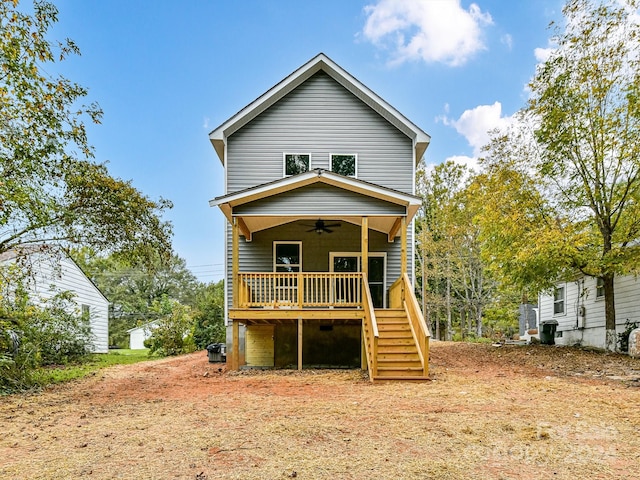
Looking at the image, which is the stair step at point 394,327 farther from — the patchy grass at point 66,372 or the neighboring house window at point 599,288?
the neighboring house window at point 599,288

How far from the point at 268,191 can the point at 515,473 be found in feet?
27.3

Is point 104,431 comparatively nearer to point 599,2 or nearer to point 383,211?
point 383,211

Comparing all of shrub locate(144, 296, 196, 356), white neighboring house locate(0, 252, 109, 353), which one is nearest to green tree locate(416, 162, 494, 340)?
shrub locate(144, 296, 196, 356)

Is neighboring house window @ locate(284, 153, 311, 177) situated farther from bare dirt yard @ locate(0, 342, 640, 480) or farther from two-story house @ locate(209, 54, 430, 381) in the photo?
bare dirt yard @ locate(0, 342, 640, 480)

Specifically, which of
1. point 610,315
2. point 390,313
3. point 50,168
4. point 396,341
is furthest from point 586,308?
point 50,168

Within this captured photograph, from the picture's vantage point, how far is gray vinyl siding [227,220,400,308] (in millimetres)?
13883

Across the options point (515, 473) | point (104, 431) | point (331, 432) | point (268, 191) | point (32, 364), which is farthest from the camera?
point (268, 191)

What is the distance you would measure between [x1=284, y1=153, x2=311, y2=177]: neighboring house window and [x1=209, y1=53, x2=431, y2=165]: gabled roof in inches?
65.3

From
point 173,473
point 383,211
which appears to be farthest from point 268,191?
point 173,473

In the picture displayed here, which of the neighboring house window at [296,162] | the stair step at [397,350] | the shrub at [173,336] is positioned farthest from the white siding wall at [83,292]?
the stair step at [397,350]

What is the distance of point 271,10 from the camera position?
17328 millimetres

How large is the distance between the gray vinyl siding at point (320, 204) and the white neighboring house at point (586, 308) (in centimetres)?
755

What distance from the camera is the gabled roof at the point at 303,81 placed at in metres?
13.8

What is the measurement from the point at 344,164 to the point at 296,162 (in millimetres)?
1482
